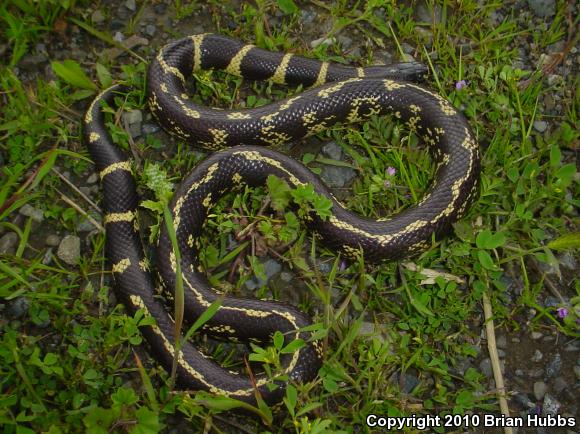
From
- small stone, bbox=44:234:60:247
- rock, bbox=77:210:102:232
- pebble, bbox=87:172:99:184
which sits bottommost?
small stone, bbox=44:234:60:247

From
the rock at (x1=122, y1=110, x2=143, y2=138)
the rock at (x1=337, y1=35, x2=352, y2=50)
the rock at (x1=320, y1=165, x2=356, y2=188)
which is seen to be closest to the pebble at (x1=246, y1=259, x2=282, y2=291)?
the rock at (x1=320, y1=165, x2=356, y2=188)

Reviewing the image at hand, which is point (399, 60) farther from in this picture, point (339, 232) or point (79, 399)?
point (79, 399)

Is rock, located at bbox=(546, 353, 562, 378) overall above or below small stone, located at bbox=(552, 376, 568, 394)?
above

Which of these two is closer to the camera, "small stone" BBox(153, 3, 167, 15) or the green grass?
the green grass

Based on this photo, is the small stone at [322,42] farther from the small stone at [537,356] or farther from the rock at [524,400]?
the rock at [524,400]

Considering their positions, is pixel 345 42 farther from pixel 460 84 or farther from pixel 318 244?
pixel 318 244

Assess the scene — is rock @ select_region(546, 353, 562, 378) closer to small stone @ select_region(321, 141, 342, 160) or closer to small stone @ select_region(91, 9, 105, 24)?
small stone @ select_region(321, 141, 342, 160)

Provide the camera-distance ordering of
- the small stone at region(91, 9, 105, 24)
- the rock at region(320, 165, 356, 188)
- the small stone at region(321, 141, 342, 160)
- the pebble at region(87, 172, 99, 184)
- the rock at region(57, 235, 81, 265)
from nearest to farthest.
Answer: the rock at region(57, 235, 81, 265) < the pebble at region(87, 172, 99, 184) < the rock at region(320, 165, 356, 188) < the small stone at region(321, 141, 342, 160) < the small stone at region(91, 9, 105, 24)
